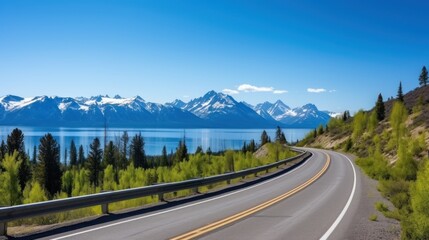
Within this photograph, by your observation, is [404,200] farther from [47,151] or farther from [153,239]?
[47,151]

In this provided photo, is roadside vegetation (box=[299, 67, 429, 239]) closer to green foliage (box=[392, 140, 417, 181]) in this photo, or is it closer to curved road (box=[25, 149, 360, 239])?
green foliage (box=[392, 140, 417, 181])

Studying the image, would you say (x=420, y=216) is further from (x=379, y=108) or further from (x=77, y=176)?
(x=379, y=108)

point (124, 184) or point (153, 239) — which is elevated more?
point (153, 239)

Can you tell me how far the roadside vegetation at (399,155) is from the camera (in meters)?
11.0

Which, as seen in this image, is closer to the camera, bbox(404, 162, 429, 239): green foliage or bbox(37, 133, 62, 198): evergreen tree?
bbox(404, 162, 429, 239): green foliage

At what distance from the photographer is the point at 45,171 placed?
2571 inches

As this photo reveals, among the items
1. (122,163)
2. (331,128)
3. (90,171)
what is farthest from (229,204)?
(331,128)

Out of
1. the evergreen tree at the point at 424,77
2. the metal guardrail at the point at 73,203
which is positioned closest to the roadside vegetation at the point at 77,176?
the metal guardrail at the point at 73,203

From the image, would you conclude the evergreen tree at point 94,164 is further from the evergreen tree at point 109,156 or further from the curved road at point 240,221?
the curved road at point 240,221

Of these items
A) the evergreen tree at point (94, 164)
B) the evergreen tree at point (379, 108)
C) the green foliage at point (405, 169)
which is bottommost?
the evergreen tree at point (94, 164)

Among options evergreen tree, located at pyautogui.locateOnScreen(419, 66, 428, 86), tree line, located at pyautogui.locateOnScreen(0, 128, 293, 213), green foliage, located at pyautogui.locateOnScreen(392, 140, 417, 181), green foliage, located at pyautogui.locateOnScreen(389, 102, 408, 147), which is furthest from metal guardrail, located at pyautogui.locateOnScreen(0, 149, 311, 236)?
evergreen tree, located at pyautogui.locateOnScreen(419, 66, 428, 86)

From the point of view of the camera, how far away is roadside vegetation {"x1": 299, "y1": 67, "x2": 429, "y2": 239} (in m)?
11.0

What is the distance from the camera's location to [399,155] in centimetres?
3109

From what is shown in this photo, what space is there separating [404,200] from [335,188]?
590cm
